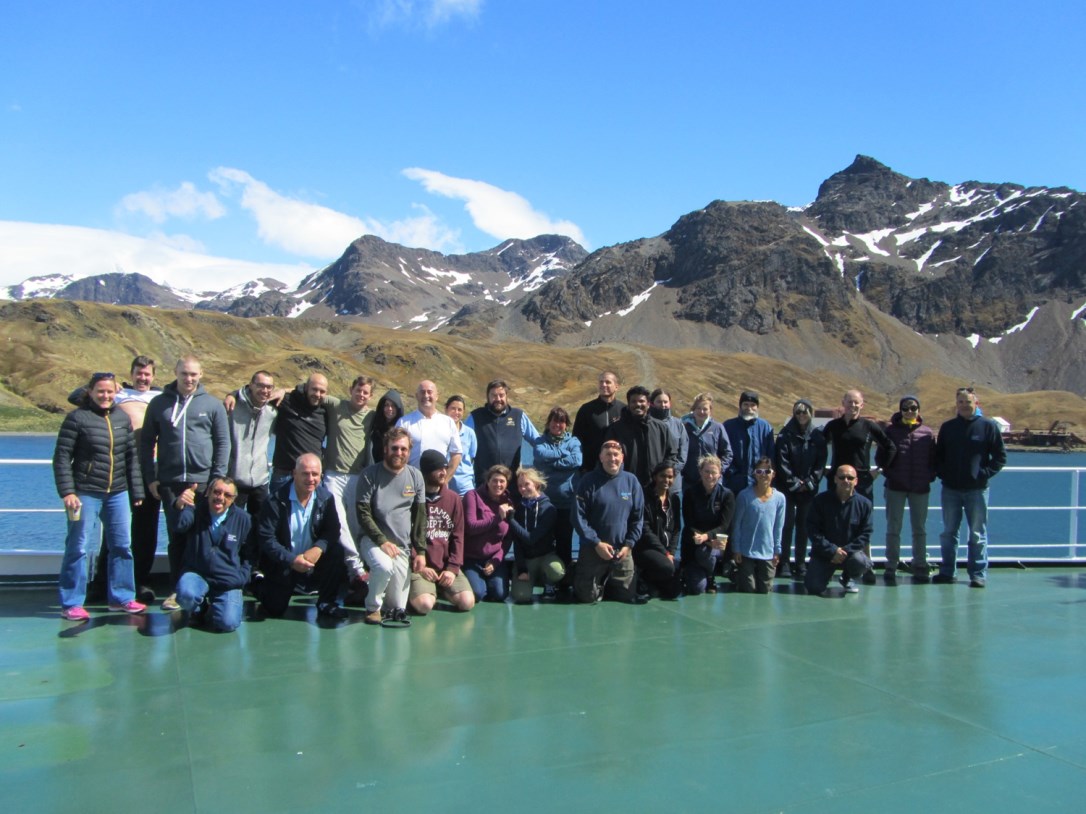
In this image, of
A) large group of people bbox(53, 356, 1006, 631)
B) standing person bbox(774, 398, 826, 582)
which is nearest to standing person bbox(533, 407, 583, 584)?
large group of people bbox(53, 356, 1006, 631)

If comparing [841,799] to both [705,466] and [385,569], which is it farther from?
[705,466]

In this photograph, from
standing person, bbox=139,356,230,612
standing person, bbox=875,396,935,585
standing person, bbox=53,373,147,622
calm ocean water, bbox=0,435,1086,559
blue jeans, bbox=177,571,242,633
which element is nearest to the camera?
blue jeans, bbox=177,571,242,633

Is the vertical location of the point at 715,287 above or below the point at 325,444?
above

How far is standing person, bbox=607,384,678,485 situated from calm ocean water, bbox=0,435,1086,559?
309 centimetres

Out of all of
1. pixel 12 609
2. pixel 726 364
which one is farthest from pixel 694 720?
pixel 726 364

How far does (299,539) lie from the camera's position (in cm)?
538

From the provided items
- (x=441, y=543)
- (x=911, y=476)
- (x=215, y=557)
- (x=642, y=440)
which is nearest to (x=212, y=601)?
(x=215, y=557)

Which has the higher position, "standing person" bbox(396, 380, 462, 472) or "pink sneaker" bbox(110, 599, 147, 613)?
"standing person" bbox(396, 380, 462, 472)

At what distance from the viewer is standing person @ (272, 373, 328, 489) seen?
573 cm

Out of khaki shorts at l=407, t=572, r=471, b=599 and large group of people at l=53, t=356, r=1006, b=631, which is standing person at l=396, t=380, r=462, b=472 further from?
khaki shorts at l=407, t=572, r=471, b=599

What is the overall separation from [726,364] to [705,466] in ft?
434

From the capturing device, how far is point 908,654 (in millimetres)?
4832

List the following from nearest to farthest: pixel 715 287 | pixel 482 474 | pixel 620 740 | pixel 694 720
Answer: pixel 620 740 → pixel 694 720 → pixel 482 474 → pixel 715 287

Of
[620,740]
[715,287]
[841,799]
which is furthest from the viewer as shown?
[715,287]
